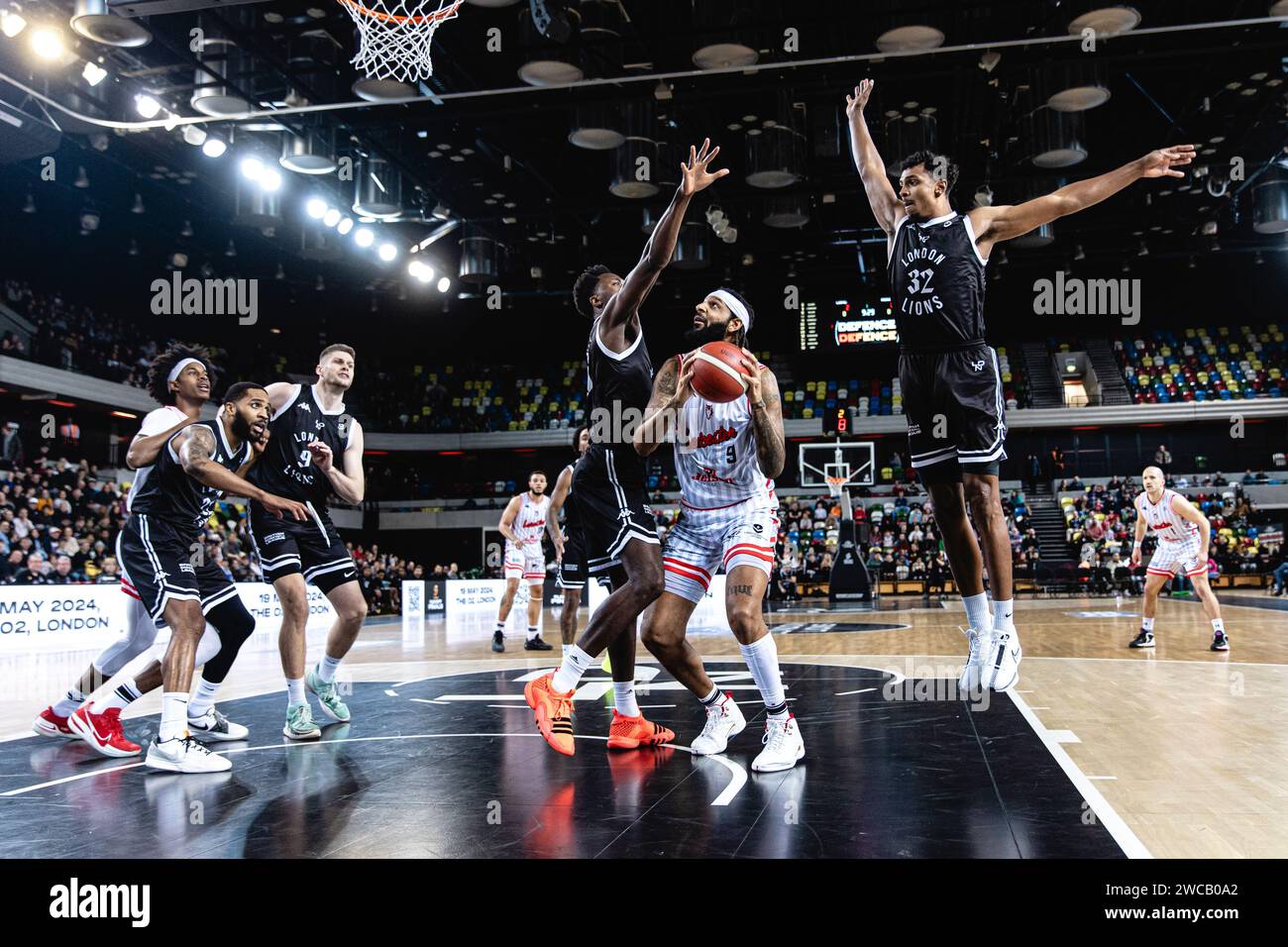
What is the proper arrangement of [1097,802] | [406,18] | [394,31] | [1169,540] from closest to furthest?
[1097,802], [406,18], [394,31], [1169,540]

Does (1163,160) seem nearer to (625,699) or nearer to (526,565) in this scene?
(625,699)

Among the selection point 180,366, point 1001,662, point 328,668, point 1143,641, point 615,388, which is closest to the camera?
point 1001,662

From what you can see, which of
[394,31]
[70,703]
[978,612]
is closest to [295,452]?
[70,703]

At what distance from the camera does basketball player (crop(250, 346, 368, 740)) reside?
5414 mm

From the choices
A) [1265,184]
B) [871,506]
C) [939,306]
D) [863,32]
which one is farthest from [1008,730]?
[871,506]

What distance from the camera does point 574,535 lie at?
778cm

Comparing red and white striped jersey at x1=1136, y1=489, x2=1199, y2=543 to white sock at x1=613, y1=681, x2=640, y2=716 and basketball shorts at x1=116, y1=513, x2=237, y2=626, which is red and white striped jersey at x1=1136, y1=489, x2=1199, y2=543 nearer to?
white sock at x1=613, y1=681, x2=640, y2=716

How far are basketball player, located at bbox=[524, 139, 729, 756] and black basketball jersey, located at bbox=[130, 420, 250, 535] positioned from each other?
2052mm

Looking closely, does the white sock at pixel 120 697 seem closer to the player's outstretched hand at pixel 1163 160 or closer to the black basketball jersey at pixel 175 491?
the black basketball jersey at pixel 175 491

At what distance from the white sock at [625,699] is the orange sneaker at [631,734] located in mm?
29

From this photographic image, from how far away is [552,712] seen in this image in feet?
14.6

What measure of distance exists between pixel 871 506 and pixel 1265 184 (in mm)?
13334

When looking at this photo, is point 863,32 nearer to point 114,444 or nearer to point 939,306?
point 939,306

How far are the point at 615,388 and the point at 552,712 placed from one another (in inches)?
65.2
